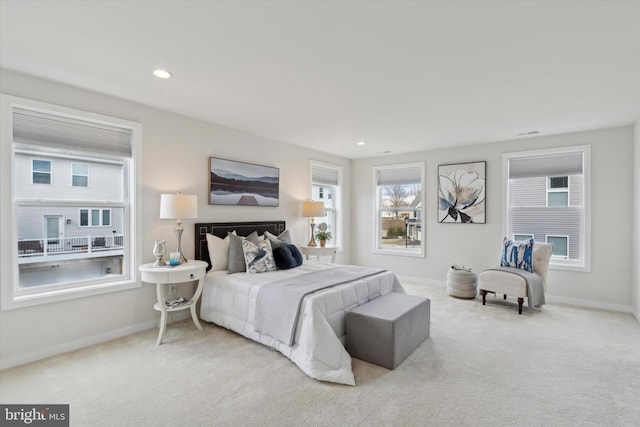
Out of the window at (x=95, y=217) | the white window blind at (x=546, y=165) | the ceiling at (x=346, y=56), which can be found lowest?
the window at (x=95, y=217)

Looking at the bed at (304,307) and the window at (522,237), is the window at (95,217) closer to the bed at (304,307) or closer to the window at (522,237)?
the bed at (304,307)

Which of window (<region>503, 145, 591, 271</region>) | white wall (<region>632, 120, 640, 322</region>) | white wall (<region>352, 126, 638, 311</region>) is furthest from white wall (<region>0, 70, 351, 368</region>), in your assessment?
white wall (<region>632, 120, 640, 322</region>)

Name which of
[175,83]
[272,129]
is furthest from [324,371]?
[272,129]

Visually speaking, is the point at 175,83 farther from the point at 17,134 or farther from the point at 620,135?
the point at 620,135

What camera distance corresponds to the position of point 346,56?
7.87ft

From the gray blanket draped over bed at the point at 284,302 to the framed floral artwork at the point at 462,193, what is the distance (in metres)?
2.94

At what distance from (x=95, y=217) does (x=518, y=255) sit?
5.26 meters

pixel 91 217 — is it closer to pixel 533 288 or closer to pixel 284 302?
pixel 284 302

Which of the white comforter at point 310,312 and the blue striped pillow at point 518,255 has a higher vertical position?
the blue striped pillow at point 518,255

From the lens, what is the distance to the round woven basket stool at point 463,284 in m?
4.77

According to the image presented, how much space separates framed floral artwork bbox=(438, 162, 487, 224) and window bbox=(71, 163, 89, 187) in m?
5.10

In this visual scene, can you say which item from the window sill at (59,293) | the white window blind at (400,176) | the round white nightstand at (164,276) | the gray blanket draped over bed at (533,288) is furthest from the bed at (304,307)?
the white window blind at (400,176)

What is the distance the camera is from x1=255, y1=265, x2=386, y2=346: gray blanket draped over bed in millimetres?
2791

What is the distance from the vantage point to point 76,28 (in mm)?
2064
